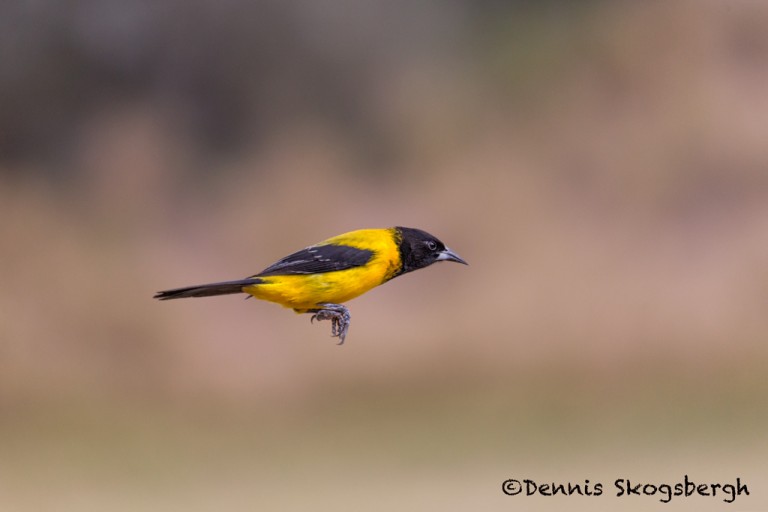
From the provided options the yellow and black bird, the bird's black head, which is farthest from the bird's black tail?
the bird's black head

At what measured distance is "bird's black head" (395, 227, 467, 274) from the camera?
13.7 ft

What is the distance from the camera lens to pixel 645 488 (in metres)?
5.54

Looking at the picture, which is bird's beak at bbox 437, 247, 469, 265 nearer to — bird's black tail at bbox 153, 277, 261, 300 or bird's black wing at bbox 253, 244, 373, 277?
bird's black wing at bbox 253, 244, 373, 277

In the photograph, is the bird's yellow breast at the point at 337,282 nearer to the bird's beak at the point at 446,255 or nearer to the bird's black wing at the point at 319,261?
the bird's black wing at the point at 319,261

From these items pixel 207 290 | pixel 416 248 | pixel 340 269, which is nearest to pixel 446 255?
pixel 416 248

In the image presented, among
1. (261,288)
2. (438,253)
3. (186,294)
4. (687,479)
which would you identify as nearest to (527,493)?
(687,479)

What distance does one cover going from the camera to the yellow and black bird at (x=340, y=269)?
152 inches

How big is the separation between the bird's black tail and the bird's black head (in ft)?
2.74

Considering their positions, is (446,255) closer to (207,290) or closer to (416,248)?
(416,248)

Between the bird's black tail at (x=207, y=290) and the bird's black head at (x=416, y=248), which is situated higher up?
the bird's black head at (x=416, y=248)

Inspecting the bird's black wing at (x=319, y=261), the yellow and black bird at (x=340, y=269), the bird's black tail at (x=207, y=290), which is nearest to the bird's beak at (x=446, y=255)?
the yellow and black bird at (x=340, y=269)

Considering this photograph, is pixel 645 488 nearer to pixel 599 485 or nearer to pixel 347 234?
pixel 599 485

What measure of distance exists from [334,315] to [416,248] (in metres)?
0.61

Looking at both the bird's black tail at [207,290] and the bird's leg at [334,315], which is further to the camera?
the bird's leg at [334,315]
